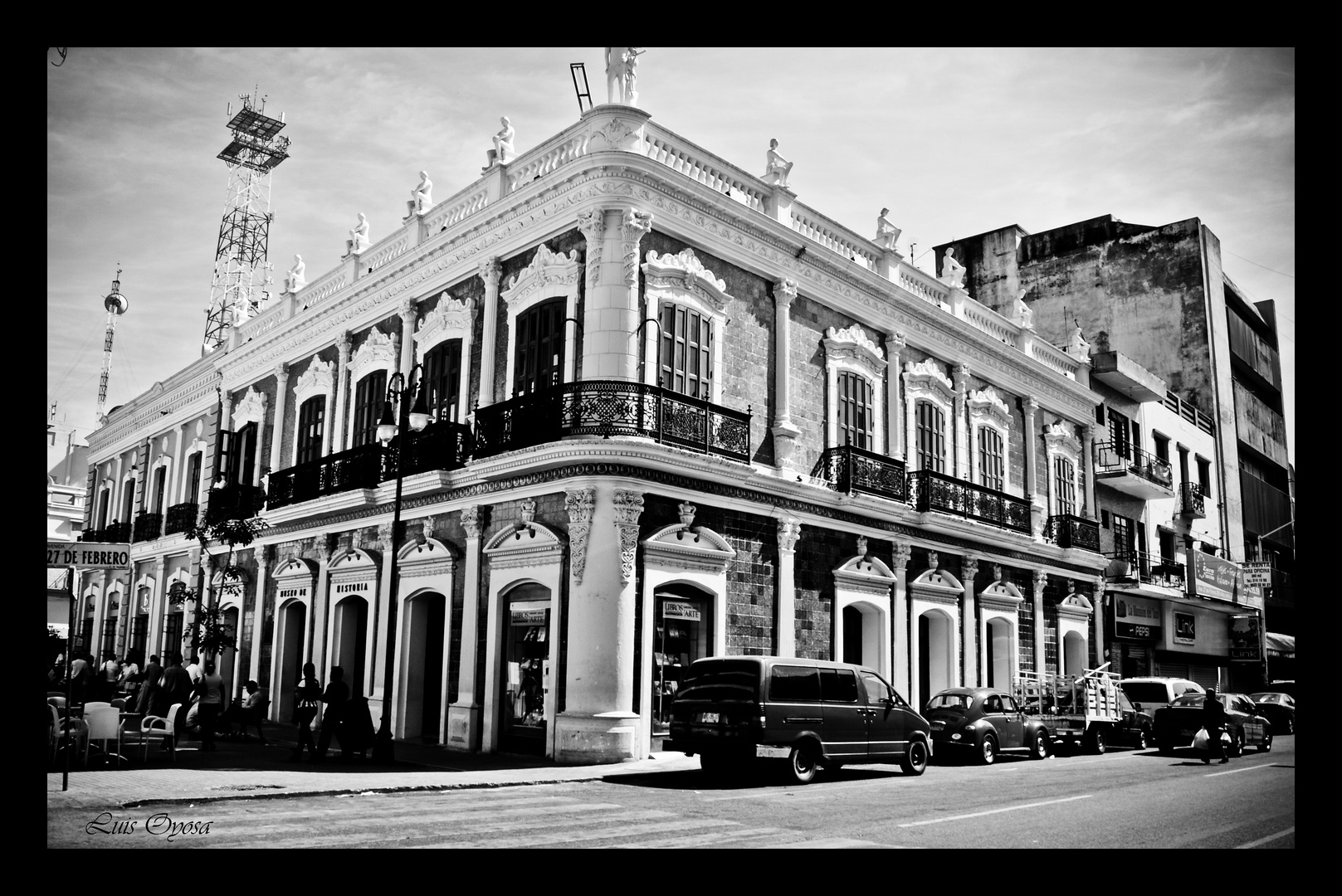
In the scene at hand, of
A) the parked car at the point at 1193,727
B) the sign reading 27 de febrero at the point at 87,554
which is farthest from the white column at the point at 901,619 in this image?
the sign reading 27 de febrero at the point at 87,554

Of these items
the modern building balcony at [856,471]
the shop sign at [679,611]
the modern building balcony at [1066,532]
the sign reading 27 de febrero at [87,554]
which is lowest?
the shop sign at [679,611]

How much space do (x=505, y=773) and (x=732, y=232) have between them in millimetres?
10421

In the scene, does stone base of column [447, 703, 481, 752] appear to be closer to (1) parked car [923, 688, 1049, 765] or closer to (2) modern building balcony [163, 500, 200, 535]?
(1) parked car [923, 688, 1049, 765]

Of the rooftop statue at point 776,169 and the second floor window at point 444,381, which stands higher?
the rooftop statue at point 776,169

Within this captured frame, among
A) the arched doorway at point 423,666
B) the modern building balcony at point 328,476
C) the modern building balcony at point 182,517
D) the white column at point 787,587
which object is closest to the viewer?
the white column at point 787,587

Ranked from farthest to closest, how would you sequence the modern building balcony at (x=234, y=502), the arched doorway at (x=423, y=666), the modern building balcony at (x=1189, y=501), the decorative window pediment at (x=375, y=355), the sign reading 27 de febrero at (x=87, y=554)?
the modern building balcony at (x=1189, y=501), the modern building balcony at (x=234, y=502), the decorative window pediment at (x=375, y=355), the arched doorway at (x=423, y=666), the sign reading 27 de febrero at (x=87, y=554)

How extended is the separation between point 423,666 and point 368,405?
621 cm

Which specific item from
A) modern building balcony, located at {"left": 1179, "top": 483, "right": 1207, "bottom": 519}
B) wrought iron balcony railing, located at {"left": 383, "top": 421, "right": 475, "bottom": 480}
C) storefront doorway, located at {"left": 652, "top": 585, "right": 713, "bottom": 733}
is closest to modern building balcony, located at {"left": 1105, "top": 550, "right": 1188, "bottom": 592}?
modern building balcony, located at {"left": 1179, "top": 483, "right": 1207, "bottom": 519}

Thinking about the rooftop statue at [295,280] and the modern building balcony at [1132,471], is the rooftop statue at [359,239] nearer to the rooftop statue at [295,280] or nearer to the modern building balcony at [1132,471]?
the rooftop statue at [295,280]

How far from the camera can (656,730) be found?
17203mm

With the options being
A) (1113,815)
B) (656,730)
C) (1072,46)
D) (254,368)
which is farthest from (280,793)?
(254,368)

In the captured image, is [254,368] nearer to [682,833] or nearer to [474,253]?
[474,253]

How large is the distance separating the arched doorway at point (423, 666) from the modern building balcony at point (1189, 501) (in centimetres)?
2727

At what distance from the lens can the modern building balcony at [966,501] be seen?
22.8 meters
